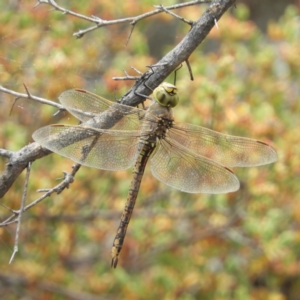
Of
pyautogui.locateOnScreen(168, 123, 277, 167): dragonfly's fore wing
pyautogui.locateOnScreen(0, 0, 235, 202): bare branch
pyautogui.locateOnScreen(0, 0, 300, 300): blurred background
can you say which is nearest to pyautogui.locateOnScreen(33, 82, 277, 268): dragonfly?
pyautogui.locateOnScreen(168, 123, 277, 167): dragonfly's fore wing

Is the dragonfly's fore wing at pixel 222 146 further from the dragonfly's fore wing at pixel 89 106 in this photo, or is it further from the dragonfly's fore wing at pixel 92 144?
the dragonfly's fore wing at pixel 89 106

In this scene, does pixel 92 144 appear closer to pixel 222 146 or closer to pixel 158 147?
pixel 158 147

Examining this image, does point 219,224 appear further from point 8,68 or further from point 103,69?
point 8,68

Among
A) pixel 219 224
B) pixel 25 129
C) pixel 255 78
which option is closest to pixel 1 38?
pixel 25 129

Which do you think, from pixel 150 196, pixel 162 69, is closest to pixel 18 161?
pixel 162 69

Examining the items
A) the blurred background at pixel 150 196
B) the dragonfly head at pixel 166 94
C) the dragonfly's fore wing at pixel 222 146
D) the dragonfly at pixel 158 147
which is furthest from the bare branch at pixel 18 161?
the blurred background at pixel 150 196

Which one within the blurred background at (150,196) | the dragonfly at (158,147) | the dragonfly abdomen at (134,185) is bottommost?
the blurred background at (150,196)

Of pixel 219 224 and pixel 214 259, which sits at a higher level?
pixel 219 224
